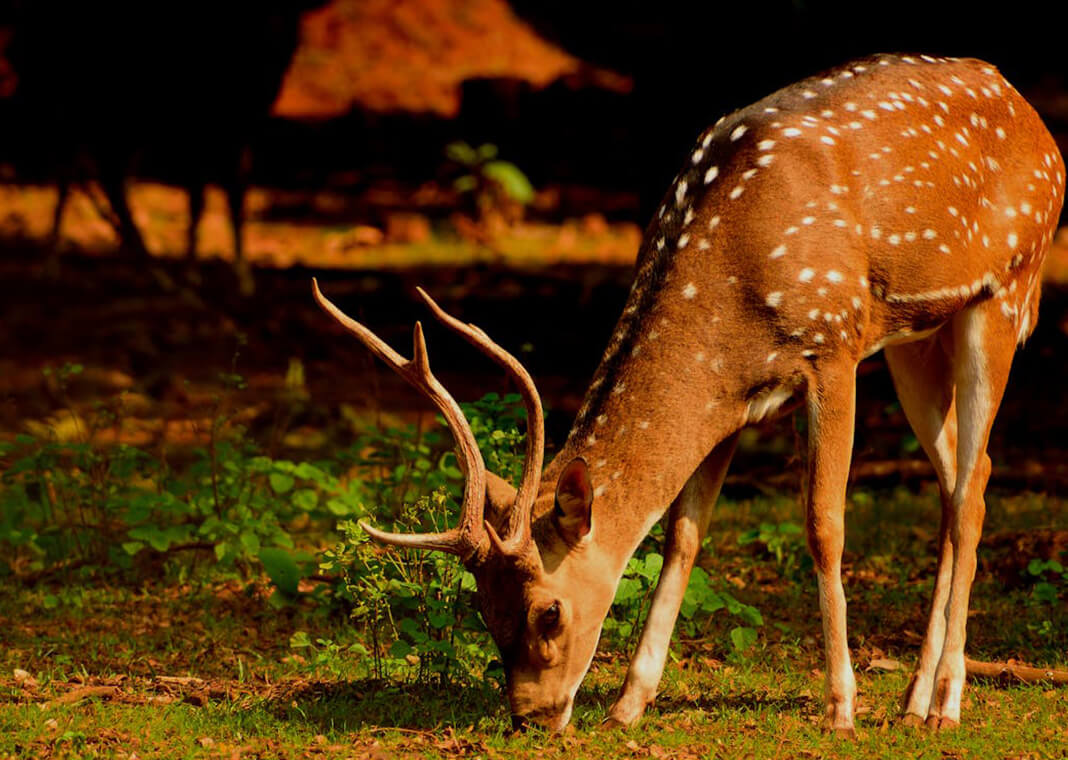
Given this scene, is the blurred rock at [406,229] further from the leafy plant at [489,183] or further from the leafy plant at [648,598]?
the leafy plant at [648,598]

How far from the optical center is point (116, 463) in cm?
764

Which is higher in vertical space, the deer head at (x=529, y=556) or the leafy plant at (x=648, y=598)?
the deer head at (x=529, y=556)

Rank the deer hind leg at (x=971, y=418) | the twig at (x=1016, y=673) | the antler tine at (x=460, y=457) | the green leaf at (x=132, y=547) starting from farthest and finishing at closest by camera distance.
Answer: the green leaf at (x=132, y=547) → the twig at (x=1016, y=673) → the deer hind leg at (x=971, y=418) → the antler tine at (x=460, y=457)

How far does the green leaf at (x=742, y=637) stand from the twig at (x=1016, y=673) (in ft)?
2.75

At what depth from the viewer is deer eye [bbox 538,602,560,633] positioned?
490 cm

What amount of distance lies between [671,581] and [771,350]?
0.94 meters

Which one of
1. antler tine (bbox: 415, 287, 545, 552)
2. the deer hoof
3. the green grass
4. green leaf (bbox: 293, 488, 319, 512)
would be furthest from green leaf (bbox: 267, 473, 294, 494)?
the deer hoof

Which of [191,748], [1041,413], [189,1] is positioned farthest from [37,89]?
[191,748]

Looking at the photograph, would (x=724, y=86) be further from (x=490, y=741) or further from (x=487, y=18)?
(x=487, y=18)

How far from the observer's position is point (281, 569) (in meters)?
6.82

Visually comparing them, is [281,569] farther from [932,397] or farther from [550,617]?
[932,397]

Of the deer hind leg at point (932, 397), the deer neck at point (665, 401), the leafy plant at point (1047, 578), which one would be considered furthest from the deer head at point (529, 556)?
the leafy plant at point (1047, 578)

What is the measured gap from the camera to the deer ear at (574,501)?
4.84 meters

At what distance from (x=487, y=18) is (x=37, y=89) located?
6590mm
